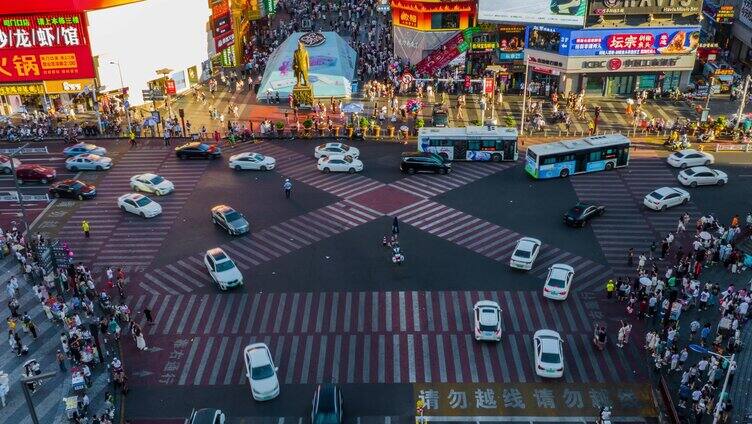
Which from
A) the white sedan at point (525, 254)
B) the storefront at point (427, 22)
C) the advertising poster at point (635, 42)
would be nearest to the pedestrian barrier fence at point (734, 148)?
the advertising poster at point (635, 42)

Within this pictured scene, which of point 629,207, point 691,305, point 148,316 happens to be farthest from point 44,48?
point 691,305

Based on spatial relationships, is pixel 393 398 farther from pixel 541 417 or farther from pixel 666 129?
pixel 666 129

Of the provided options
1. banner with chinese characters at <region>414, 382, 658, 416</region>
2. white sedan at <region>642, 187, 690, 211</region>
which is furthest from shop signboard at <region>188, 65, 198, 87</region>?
banner with chinese characters at <region>414, 382, 658, 416</region>

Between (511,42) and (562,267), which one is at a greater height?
(511,42)

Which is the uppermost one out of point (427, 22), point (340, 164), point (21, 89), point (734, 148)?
point (427, 22)

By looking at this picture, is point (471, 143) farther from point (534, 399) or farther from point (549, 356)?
point (534, 399)

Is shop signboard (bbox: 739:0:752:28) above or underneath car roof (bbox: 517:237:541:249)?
above

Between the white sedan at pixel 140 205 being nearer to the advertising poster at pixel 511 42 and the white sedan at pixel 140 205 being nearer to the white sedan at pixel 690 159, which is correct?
the white sedan at pixel 690 159

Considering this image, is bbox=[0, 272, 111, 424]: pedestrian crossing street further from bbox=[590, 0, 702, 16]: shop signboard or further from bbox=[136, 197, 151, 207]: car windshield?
bbox=[590, 0, 702, 16]: shop signboard
